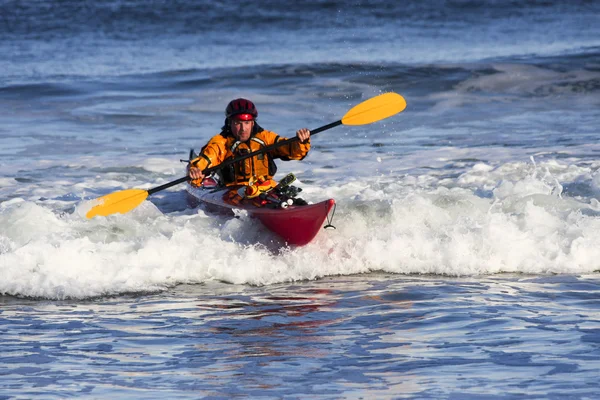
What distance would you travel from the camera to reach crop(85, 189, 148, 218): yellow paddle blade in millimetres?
8844

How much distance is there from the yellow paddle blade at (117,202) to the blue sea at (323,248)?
32 cm

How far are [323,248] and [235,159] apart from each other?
109 centimetres

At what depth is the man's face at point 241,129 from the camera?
8.68 meters

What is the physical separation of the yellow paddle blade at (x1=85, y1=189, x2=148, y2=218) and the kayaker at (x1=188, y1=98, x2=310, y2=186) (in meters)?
0.59

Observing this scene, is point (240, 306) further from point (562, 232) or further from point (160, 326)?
point (562, 232)

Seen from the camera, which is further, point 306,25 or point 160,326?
point 306,25

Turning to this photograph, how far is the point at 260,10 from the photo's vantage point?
1297 inches

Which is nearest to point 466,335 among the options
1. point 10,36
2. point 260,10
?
point 10,36

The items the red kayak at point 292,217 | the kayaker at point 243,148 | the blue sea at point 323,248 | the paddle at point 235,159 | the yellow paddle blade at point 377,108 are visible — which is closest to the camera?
the blue sea at point 323,248

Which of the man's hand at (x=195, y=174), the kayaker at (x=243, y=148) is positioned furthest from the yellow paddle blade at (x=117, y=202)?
the man's hand at (x=195, y=174)

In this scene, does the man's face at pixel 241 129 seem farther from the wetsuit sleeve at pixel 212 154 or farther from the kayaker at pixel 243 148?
the wetsuit sleeve at pixel 212 154

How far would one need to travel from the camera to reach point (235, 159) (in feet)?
27.8

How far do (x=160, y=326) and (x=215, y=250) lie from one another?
200 cm

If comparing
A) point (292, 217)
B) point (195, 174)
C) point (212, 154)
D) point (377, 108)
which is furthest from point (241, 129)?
point (377, 108)
